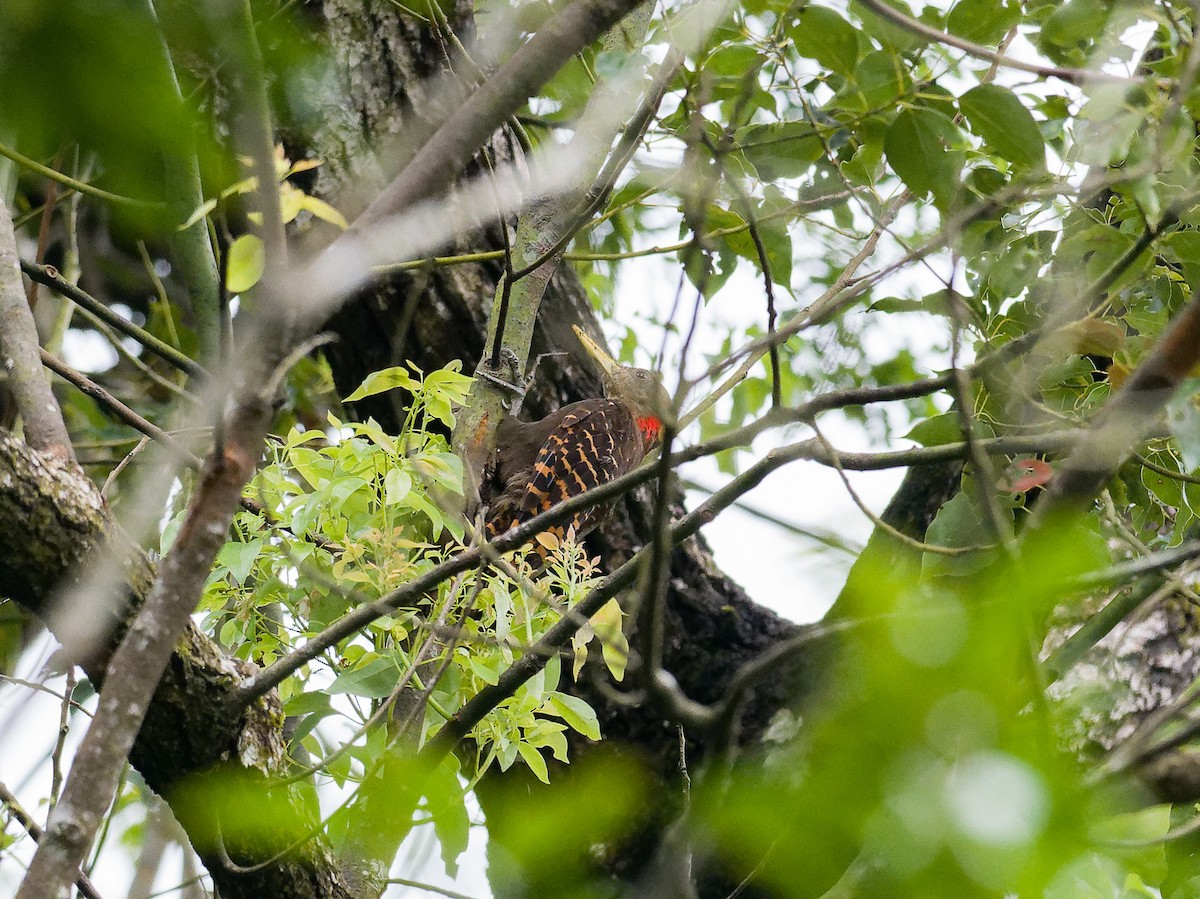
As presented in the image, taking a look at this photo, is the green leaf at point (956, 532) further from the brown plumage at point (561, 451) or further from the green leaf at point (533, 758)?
the brown plumage at point (561, 451)

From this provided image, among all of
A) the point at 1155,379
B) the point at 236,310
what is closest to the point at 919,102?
the point at 1155,379

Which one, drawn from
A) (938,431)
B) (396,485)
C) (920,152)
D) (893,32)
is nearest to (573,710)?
(396,485)

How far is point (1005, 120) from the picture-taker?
158 centimetres

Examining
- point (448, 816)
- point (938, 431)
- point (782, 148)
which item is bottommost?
point (448, 816)

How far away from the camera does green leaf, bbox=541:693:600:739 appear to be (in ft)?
5.94

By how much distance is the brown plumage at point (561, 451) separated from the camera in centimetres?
329

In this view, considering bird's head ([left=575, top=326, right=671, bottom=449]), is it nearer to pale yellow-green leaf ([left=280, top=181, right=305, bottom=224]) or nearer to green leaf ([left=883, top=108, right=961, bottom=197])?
green leaf ([left=883, top=108, right=961, bottom=197])

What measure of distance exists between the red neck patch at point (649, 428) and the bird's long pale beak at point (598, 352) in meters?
0.56

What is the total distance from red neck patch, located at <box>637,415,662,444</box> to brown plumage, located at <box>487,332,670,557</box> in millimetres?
429

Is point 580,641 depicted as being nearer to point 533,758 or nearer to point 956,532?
point 533,758

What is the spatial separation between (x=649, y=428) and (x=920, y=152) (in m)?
2.68

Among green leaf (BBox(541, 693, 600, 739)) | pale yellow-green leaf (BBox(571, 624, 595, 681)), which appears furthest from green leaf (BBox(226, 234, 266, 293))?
green leaf (BBox(541, 693, 600, 739))

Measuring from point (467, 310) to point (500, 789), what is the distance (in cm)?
129

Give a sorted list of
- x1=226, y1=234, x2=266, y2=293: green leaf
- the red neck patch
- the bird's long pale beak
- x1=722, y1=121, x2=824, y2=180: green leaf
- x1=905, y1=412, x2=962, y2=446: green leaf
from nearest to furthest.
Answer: x1=226, y1=234, x2=266, y2=293: green leaf → x1=905, y1=412, x2=962, y2=446: green leaf → x1=722, y1=121, x2=824, y2=180: green leaf → the bird's long pale beak → the red neck patch
